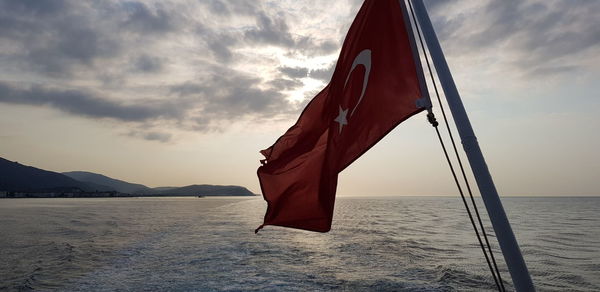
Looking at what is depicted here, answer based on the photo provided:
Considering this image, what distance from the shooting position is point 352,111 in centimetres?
476

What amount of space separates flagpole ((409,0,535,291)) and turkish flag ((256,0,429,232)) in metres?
0.66

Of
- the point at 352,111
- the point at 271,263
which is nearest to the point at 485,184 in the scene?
the point at 352,111

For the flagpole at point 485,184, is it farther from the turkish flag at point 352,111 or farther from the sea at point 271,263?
the sea at point 271,263

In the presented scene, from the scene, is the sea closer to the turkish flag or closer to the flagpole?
the turkish flag

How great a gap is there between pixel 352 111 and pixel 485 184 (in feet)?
6.24

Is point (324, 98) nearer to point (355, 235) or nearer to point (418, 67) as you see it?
point (418, 67)

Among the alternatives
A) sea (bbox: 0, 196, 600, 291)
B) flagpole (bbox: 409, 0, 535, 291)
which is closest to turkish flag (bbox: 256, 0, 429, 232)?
flagpole (bbox: 409, 0, 535, 291)

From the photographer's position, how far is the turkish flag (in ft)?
14.5

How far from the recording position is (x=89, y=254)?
17922 millimetres

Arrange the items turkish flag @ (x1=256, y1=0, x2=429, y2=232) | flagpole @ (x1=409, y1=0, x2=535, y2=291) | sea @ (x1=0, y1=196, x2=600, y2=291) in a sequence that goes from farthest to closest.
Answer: sea @ (x1=0, y1=196, x2=600, y2=291), turkish flag @ (x1=256, y1=0, x2=429, y2=232), flagpole @ (x1=409, y1=0, x2=535, y2=291)

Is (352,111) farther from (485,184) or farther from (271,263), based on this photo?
(271,263)

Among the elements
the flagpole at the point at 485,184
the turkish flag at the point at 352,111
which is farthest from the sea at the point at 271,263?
the flagpole at the point at 485,184

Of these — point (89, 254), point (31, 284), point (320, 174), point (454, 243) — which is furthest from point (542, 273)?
point (89, 254)

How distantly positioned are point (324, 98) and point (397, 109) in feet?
3.69
